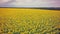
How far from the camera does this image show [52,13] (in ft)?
6.72

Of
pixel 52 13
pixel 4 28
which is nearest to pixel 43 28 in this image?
pixel 52 13

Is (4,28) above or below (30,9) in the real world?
below

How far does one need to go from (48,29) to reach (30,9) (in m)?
0.34

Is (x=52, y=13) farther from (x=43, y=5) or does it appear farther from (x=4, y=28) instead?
(x=4, y=28)

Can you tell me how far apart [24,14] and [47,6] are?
310 millimetres

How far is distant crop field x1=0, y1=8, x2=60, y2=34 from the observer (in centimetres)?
199

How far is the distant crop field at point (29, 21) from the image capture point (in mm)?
1993

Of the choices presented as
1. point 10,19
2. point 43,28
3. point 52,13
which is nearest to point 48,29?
point 43,28

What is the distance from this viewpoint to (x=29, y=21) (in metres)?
2.03

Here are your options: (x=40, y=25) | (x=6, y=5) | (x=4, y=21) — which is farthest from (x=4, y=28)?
(x=40, y=25)

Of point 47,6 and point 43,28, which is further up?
point 47,6

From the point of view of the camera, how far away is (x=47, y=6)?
204cm

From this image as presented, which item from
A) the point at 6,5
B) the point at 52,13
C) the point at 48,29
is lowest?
the point at 48,29

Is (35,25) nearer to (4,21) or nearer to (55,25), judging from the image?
(55,25)
